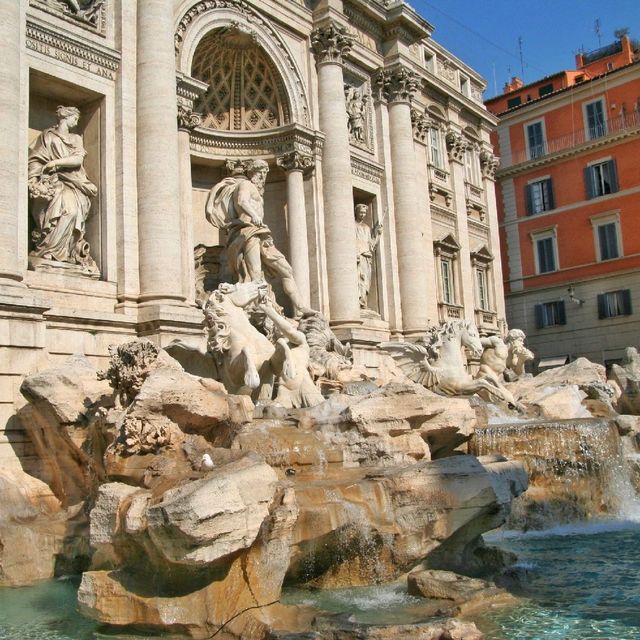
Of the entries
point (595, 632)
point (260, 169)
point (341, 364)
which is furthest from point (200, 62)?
point (595, 632)

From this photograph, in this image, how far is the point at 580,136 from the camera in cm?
2972

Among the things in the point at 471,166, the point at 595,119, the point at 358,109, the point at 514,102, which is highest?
the point at 514,102

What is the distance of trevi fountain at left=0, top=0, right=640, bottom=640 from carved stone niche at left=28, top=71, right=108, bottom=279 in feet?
0.13

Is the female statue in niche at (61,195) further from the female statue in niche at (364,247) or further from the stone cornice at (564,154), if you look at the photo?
the stone cornice at (564,154)

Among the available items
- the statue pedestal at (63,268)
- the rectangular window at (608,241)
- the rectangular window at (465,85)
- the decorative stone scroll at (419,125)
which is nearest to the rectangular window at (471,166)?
the rectangular window at (465,85)

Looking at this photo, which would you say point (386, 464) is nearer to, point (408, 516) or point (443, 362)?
point (408, 516)

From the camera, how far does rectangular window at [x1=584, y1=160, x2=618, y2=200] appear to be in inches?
1127

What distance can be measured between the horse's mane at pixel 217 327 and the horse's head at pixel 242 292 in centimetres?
25

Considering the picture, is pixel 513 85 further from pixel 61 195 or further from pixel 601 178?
pixel 61 195

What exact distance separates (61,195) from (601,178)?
888 inches

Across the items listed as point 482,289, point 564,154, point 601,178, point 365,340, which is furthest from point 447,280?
point 564,154

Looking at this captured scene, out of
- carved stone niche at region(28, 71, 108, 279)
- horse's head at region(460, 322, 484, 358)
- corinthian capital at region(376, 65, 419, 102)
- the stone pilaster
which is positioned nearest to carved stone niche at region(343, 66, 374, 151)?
corinthian capital at region(376, 65, 419, 102)

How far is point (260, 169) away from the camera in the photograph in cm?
1566

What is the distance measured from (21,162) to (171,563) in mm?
7704
